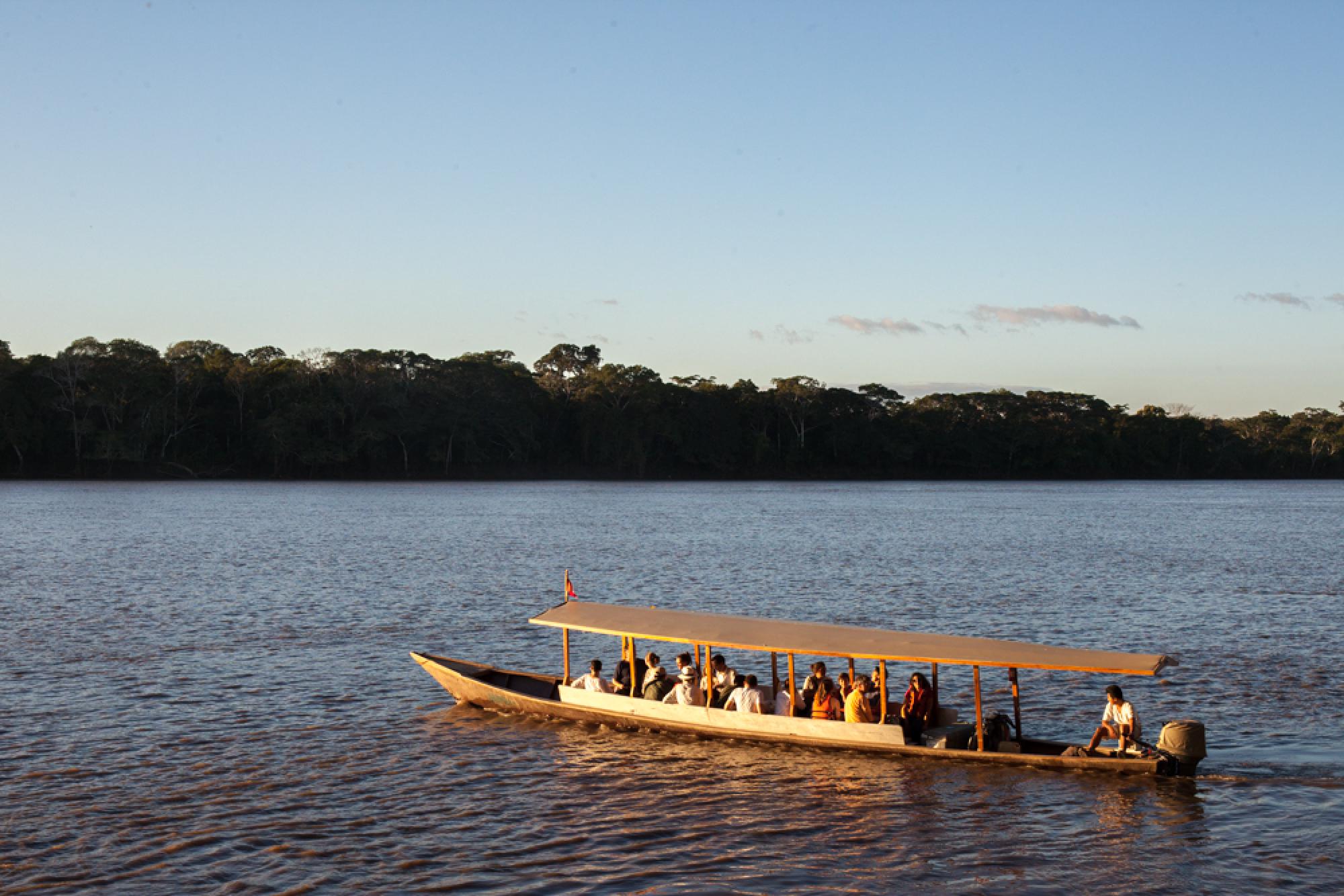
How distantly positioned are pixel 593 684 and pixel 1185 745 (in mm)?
10477

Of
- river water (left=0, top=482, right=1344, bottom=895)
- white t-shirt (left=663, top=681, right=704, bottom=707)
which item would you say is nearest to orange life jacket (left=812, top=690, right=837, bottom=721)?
river water (left=0, top=482, right=1344, bottom=895)

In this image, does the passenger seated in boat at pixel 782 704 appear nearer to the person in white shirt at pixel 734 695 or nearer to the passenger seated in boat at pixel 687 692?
the person in white shirt at pixel 734 695

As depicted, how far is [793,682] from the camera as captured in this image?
848 inches

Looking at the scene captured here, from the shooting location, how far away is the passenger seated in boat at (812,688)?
837 inches

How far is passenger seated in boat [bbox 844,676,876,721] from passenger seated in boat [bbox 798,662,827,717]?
2.22 feet

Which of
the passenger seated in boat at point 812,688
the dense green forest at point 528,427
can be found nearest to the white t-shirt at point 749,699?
the passenger seated in boat at point 812,688

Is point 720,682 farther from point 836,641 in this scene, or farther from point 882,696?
point 882,696

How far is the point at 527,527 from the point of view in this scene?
7756cm

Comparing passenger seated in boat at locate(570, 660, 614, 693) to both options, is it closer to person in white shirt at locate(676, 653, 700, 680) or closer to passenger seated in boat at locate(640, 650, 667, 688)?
passenger seated in boat at locate(640, 650, 667, 688)

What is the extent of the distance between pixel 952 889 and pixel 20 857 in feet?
39.6

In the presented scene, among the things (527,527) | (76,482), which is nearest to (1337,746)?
Answer: (527,527)

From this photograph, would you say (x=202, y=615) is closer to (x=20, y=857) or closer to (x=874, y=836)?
(x=20, y=857)

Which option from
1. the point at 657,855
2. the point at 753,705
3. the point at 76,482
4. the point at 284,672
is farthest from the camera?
the point at 76,482

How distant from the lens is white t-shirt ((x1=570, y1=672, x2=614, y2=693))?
74.7 ft
